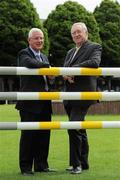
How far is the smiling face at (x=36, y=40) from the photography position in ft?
25.3

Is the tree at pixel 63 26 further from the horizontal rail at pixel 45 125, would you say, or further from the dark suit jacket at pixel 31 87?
the horizontal rail at pixel 45 125

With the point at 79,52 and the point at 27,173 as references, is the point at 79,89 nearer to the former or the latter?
the point at 79,52

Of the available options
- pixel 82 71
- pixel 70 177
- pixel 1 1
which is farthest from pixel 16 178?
pixel 1 1

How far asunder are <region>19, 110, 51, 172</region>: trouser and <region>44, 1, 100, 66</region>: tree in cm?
5357

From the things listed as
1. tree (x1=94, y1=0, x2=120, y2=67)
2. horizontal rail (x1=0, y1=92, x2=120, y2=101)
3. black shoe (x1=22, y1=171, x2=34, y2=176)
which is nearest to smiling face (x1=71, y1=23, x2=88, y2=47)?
horizontal rail (x1=0, y1=92, x2=120, y2=101)

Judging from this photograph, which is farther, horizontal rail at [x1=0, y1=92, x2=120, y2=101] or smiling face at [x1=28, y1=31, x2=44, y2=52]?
smiling face at [x1=28, y1=31, x2=44, y2=52]

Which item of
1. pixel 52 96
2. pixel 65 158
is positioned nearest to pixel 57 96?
pixel 52 96

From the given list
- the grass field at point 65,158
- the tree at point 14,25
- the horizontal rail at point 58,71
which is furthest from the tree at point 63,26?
the horizontal rail at point 58,71

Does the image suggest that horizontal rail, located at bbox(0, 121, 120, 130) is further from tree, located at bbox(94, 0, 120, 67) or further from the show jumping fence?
tree, located at bbox(94, 0, 120, 67)

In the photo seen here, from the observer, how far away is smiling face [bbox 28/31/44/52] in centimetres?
770

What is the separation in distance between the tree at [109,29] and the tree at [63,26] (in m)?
3.49

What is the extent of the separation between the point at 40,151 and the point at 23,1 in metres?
53.8

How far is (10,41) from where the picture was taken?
56.9 metres

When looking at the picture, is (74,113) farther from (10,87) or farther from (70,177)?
(10,87)
